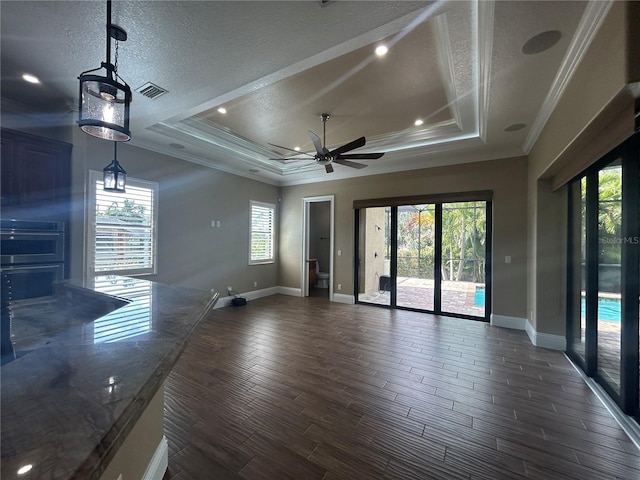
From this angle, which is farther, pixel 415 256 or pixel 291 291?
pixel 291 291

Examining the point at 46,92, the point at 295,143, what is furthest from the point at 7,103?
the point at 295,143

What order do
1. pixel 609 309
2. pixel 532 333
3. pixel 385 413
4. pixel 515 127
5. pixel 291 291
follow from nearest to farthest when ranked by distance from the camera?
pixel 385 413 → pixel 609 309 → pixel 515 127 → pixel 532 333 → pixel 291 291

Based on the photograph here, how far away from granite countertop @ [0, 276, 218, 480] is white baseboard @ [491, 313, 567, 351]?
453cm

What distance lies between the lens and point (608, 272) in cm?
264

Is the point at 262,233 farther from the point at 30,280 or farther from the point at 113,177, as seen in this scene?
the point at 30,280

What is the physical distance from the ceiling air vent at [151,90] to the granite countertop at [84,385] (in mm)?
2401

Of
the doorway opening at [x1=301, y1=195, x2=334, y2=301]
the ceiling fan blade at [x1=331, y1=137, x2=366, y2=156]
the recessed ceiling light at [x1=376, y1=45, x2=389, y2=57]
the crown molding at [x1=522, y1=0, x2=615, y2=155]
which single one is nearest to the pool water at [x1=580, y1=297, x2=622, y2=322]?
the crown molding at [x1=522, y1=0, x2=615, y2=155]

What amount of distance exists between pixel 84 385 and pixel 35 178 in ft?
11.8

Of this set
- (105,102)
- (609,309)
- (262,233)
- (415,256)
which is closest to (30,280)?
(105,102)

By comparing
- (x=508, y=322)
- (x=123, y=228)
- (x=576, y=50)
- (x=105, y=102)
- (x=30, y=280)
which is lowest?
(x=508, y=322)

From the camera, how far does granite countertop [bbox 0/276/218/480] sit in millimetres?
502

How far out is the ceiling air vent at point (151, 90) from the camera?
2.78m

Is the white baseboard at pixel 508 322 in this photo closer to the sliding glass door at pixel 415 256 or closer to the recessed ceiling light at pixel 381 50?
the sliding glass door at pixel 415 256

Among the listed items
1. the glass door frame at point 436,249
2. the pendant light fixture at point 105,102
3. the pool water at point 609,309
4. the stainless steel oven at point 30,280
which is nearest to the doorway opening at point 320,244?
the glass door frame at point 436,249
